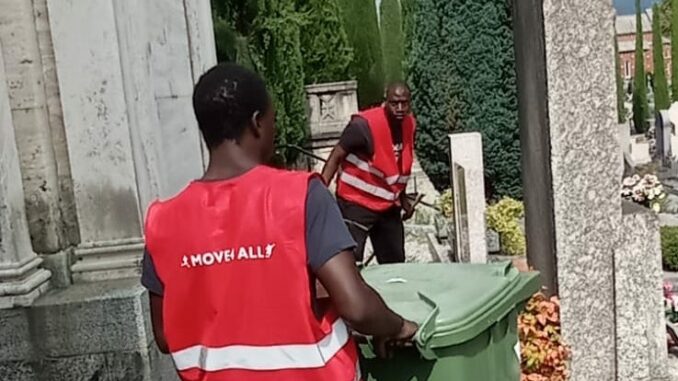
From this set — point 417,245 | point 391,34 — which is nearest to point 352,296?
point 417,245

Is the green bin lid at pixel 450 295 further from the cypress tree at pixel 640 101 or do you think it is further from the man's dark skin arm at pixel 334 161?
the cypress tree at pixel 640 101

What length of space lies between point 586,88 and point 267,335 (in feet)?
8.79

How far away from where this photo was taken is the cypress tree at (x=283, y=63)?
13367 millimetres

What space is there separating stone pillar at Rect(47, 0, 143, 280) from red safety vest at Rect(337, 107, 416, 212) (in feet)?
8.34

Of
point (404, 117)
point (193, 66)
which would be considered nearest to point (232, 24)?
point (404, 117)

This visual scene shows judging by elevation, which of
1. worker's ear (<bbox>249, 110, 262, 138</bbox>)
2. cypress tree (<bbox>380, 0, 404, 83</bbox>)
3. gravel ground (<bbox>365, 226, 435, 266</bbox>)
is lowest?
gravel ground (<bbox>365, 226, 435, 266</bbox>)

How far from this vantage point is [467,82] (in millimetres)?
17172

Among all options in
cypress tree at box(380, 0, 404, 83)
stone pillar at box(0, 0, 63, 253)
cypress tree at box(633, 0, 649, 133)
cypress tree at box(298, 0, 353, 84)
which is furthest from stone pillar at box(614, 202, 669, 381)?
cypress tree at box(633, 0, 649, 133)

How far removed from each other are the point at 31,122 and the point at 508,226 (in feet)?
23.3

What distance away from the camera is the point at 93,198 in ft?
12.6

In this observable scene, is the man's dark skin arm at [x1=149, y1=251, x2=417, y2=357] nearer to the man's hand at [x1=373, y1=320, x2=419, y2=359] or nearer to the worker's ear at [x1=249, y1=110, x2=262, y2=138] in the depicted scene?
the man's hand at [x1=373, y1=320, x2=419, y2=359]

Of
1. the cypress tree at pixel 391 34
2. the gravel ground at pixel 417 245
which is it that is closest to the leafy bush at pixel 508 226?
the gravel ground at pixel 417 245

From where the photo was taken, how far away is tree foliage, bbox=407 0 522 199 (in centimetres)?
1680

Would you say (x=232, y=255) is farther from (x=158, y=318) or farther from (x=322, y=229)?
(x=158, y=318)
